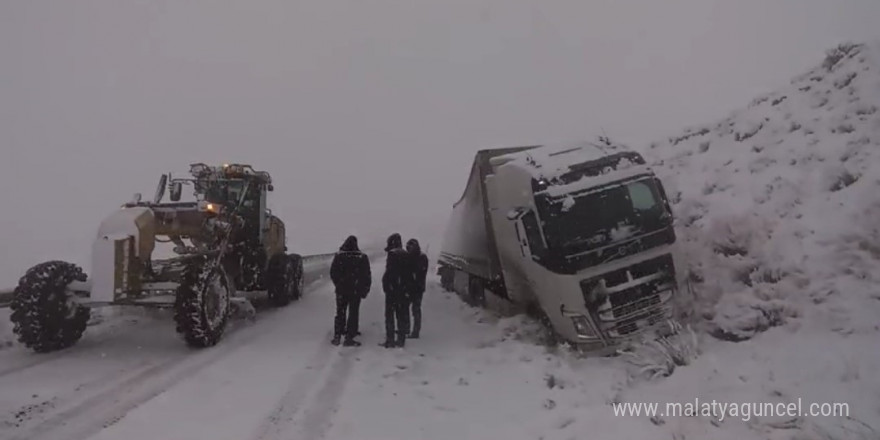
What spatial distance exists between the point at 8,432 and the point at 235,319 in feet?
19.2

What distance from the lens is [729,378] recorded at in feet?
17.0

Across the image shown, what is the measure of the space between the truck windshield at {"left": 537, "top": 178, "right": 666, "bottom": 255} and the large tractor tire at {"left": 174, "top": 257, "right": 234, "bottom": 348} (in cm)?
475

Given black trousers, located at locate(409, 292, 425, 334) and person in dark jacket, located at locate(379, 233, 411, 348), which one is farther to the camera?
black trousers, located at locate(409, 292, 425, 334)

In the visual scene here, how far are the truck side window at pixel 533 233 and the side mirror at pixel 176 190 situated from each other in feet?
21.2

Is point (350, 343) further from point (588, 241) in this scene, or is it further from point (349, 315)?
point (588, 241)

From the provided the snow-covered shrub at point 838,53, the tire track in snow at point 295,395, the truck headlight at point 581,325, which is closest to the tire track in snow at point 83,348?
the tire track in snow at point 295,395

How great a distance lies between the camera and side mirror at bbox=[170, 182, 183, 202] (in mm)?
10281

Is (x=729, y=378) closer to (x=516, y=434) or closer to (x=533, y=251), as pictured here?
(x=516, y=434)

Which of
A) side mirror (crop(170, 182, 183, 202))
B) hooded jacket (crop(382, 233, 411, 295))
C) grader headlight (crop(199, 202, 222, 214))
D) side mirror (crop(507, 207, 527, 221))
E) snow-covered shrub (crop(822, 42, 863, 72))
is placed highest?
snow-covered shrub (crop(822, 42, 863, 72))

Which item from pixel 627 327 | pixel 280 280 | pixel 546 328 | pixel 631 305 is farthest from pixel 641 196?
pixel 280 280

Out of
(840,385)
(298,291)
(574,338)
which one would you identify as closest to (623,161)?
(574,338)

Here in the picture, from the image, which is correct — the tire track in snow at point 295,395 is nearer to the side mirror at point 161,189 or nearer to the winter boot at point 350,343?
the winter boot at point 350,343

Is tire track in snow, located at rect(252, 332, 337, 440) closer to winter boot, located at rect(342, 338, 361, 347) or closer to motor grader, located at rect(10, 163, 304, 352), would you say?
winter boot, located at rect(342, 338, 361, 347)

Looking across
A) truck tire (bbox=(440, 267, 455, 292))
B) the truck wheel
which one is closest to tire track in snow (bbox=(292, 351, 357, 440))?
the truck wheel
